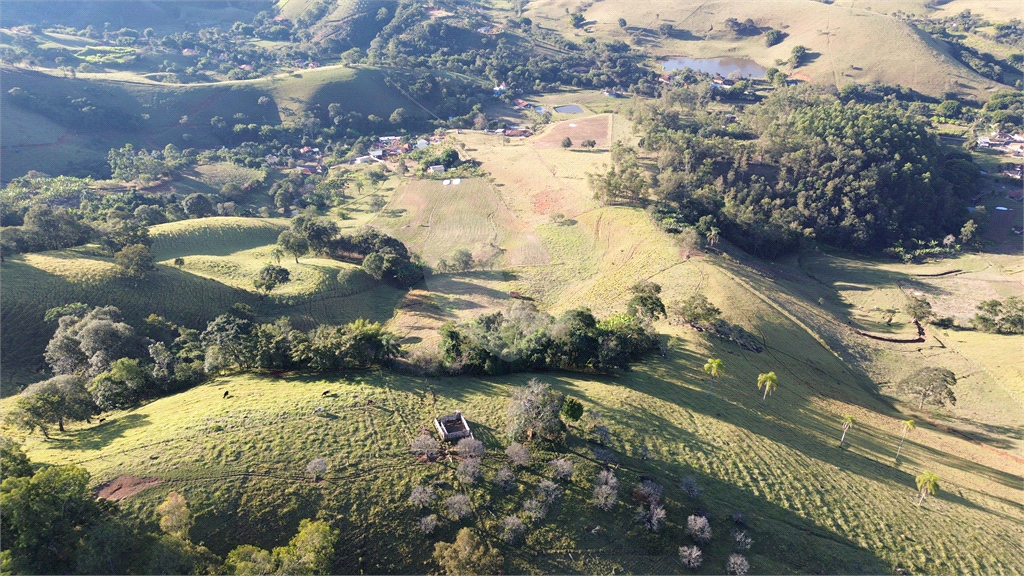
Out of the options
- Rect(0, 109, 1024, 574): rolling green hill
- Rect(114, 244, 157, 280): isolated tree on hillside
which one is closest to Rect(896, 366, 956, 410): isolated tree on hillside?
Rect(0, 109, 1024, 574): rolling green hill

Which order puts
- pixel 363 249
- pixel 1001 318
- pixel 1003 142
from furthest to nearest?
pixel 1003 142, pixel 363 249, pixel 1001 318

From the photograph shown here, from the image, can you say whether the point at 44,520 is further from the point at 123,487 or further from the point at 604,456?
the point at 604,456

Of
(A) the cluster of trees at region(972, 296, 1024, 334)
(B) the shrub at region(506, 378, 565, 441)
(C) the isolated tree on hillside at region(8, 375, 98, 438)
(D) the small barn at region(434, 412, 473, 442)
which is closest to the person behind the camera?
(C) the isolated tree on hillside at region(8, 375, 98, 438)

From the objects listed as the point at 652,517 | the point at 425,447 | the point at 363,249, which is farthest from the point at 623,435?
the point at 363,249

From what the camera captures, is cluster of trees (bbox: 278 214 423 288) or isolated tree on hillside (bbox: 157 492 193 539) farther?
cluster of trees (bbox: 278 214 423 288)

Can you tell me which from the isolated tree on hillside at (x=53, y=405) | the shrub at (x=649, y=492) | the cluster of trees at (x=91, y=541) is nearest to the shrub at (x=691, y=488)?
the shrub at (x=649, y=492)

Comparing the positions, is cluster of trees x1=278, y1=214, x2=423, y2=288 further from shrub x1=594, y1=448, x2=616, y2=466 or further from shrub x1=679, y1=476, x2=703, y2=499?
shrub x1=679, y1=476, x2=703, y2=499

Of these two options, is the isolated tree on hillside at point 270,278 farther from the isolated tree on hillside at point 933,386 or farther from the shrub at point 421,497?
the isolated tree on hillside at point 933,386

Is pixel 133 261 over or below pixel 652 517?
over
